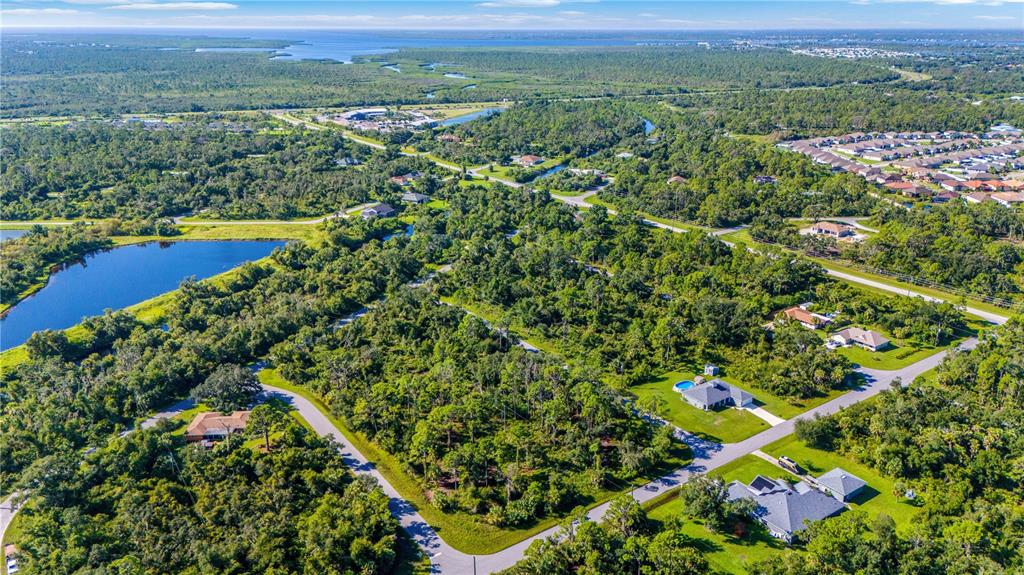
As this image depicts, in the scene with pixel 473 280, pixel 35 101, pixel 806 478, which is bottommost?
pixel 806 478

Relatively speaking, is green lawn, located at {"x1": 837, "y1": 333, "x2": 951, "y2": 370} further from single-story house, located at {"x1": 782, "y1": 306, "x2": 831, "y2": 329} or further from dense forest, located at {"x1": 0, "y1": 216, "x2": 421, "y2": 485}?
dense forest, located at {"x1": 0, "y1": 216, "x2": 421, "y2": 485}

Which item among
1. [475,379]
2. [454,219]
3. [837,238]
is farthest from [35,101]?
[837,238]

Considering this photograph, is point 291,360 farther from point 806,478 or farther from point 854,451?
point 854,451

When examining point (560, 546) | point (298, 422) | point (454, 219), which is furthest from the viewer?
point (454, 219)

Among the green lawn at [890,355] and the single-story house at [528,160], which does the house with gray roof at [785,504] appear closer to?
the green lawn at [890,355]

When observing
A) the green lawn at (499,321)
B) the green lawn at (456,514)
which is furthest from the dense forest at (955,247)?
the green lawn at (456,514)

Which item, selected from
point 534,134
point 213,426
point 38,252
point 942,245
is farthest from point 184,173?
point 942,245

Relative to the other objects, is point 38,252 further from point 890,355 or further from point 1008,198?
point 1008,198
